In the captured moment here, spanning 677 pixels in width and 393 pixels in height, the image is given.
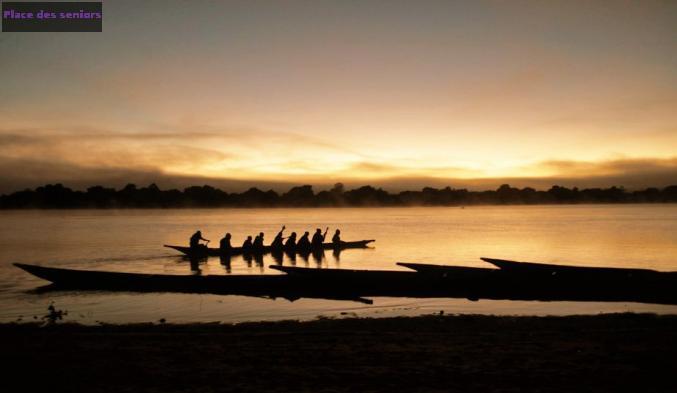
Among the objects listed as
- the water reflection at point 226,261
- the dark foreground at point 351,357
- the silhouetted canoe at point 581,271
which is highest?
the silhouetted canoe at point 581,271

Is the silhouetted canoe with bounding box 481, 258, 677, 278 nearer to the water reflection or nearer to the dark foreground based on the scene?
the dark foreground

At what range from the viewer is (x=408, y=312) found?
14664 mm

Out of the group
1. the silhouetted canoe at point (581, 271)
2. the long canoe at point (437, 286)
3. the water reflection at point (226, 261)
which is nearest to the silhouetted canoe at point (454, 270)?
the long canoe at point (437, 286)

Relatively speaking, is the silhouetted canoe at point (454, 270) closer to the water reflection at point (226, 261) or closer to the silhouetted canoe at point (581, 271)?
the silhouetted canoe at point (581, 271)

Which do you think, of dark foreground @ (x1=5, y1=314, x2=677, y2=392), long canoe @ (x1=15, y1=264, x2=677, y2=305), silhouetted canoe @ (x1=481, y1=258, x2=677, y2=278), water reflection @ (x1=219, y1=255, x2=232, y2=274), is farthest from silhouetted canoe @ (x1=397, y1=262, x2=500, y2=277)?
water reflection @ (x1=219, y1=255, x2=232, y2=274)

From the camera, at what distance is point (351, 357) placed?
28.1ft

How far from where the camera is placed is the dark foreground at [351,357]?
7223 mm

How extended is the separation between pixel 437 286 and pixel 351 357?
776cm

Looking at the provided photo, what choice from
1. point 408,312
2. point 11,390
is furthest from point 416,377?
point 408,312

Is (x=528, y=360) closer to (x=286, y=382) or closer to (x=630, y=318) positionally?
(x=286, y=382)

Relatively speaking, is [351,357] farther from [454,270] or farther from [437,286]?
[454,270]

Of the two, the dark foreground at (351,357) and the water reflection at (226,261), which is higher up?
the dark foreground at (351,357)

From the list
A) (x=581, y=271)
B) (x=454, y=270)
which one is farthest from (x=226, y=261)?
(x=581, y=271)

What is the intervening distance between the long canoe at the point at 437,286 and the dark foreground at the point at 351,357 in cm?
371
